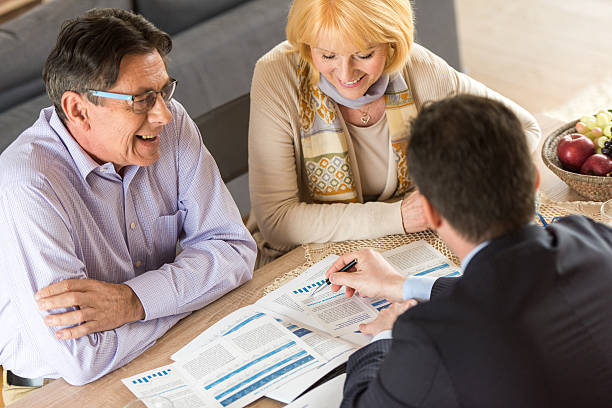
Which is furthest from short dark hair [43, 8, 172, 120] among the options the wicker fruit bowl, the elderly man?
the wicker fruit bowl

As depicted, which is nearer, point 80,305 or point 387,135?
point 80,305

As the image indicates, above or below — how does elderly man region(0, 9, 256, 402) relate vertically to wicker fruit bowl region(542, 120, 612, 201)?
above

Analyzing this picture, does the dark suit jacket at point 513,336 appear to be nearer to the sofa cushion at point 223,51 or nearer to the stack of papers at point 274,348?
the stack of papers at point 274,348

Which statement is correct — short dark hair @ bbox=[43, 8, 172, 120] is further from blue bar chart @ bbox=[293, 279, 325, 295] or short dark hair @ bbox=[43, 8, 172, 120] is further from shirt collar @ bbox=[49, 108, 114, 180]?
blue bar chart @ bbox=[293, 279, 325, 295]

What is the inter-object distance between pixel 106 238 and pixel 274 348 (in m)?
A: 0.50

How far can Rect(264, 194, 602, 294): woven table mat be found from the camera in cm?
172

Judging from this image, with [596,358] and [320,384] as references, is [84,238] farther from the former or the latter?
[596,358]

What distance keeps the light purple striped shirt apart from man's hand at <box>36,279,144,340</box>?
2 cm

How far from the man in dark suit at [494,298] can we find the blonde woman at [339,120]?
69cm

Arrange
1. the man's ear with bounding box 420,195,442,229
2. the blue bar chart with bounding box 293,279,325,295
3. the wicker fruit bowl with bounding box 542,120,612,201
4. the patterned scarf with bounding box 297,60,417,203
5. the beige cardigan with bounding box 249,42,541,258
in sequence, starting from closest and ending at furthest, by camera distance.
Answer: the man's ear with bounding box 420,195,442,229 < the blue bar chart with bounding box 293,279,325,295 < the wicker fruit bowl with bounding box 542,120,612,201 < the beige cardigan with bounding box 249,42,541,258 < the patterned scarf with bounding box 297,60,417,203

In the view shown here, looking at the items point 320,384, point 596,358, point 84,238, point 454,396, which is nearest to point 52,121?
point 84,238

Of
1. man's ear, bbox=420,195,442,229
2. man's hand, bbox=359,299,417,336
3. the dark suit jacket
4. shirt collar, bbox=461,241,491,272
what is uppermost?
man's ear, bbox=420,195,442,229

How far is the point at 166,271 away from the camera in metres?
1.63

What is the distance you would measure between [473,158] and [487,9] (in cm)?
423
